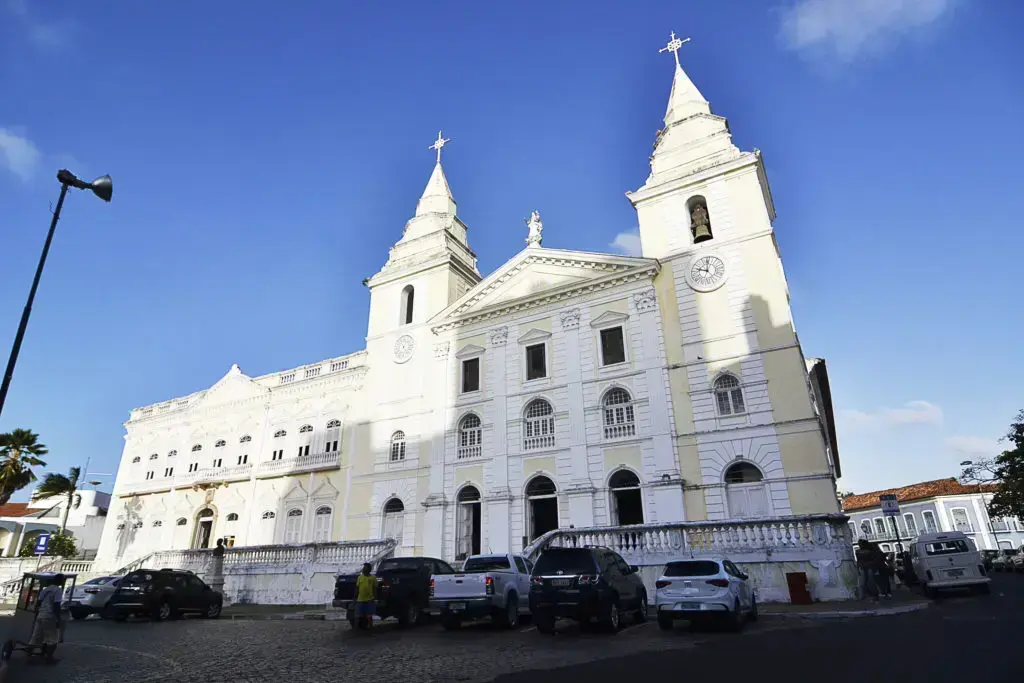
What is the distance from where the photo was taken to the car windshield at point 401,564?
15.6 m

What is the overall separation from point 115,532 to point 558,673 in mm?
39312

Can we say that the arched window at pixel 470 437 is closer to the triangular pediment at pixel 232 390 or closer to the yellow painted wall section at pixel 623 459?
the yellow painted wall section at pixel 623 459

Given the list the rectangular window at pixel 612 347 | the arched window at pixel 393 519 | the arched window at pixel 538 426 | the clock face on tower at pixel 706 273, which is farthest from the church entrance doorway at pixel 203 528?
the clock face on tower at pixel 706 273

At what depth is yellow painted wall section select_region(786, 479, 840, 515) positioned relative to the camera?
1989 centimetres

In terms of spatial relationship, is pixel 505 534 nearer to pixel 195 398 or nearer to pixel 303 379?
pixel 303 379

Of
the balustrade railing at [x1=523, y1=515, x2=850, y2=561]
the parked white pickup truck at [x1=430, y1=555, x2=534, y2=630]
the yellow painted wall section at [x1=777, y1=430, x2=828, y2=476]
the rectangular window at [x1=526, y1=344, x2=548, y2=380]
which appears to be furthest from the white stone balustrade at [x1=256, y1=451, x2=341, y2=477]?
the yellow painted wall section at [x1=777, y1=430, x2=828, y2=476]

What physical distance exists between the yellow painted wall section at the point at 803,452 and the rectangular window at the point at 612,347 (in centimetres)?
704

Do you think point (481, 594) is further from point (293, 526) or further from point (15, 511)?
point (15, 511)

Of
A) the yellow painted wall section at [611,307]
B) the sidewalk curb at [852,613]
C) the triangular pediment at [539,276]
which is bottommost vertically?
the sidewalk curb at [852,613]

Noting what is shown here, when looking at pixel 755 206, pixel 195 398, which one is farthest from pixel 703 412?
pixel 195 398

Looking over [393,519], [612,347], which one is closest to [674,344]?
[612,347]

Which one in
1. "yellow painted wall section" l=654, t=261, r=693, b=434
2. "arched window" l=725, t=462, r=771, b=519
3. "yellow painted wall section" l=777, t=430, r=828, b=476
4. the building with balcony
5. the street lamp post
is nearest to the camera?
the street lamp post

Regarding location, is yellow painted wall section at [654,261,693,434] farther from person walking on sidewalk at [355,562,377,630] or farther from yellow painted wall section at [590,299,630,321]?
person walking on sidewalk at [355,562,377,630]

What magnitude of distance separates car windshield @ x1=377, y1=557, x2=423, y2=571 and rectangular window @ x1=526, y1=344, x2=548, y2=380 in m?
12.4
